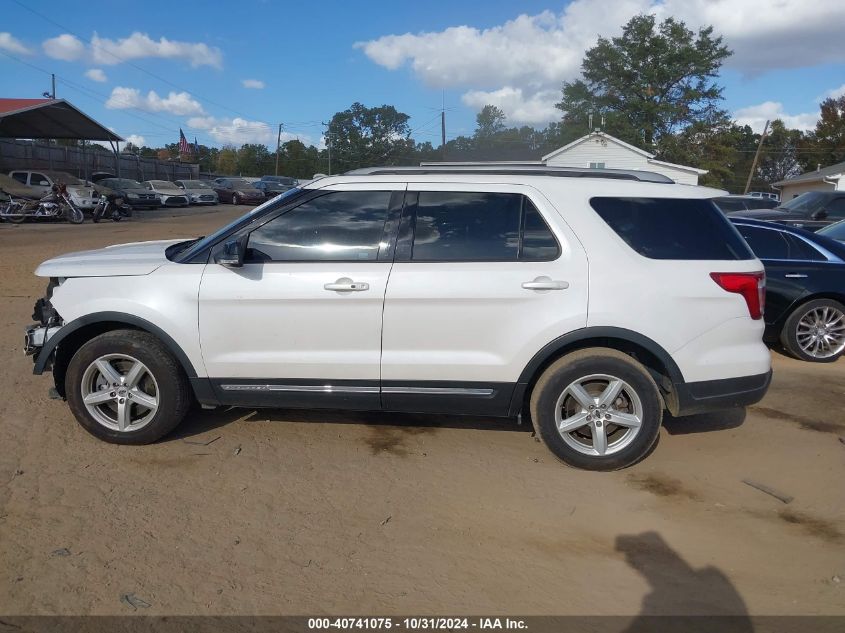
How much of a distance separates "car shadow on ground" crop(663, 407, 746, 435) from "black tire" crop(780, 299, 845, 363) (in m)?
2.19

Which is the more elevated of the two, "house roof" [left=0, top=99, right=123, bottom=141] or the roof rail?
"house roof" [left=0, top=99, right=123, bottom=141]

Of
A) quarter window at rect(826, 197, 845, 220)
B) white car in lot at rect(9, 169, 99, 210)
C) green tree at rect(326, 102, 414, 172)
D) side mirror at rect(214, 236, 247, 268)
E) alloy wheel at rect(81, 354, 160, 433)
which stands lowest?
alloy wheel at rect(81, 354, 160, 433)

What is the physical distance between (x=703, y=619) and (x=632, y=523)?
820mm

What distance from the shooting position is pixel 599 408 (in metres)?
4.21

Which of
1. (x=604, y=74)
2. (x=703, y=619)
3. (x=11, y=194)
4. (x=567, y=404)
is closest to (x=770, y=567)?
(x=703, y=619)

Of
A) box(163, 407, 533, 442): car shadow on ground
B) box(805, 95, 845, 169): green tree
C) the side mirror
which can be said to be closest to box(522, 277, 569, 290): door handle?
box(163, 407, 533, 442): car shadow on ground

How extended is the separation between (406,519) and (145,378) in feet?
6.81

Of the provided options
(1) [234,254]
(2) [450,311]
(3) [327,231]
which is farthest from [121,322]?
(2) [450,311]

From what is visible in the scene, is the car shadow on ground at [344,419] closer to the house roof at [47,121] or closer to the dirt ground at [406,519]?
the dirt ground at [406,519]

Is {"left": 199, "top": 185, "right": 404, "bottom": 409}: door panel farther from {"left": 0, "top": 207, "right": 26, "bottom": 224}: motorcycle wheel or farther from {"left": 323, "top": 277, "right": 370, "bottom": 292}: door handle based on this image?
{"left": 0, "top": 207, "right": 26, "bottom": 224}: motorcycle wheel

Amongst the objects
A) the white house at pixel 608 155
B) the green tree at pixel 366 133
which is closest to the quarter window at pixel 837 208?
the white house at pixel 608 155

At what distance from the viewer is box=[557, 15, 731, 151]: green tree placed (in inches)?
2119

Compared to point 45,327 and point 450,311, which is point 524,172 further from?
point 45,327

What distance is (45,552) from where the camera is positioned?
130 inches
